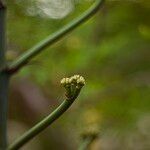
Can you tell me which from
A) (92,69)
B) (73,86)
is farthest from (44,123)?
(92,69)

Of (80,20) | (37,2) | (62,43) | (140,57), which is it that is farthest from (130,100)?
(80,20)

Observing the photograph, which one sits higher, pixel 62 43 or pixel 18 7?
pixel 18 7

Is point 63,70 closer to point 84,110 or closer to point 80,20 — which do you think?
point 84,110

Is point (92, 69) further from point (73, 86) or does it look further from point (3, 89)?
point (73, 86)

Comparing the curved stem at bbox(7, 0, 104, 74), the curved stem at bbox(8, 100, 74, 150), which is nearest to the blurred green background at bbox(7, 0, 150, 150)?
the curved stem at bbox(7, 0, 104, 74)

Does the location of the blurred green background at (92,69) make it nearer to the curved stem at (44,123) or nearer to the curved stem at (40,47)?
the curved stem at (40,47)

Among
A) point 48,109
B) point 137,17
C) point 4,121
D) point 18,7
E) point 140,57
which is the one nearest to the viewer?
point 4,121

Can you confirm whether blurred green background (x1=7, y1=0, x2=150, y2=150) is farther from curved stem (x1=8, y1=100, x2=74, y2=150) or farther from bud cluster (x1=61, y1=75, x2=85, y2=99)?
bud cluster (x1=61, y1=75, x2=85, y2=99)

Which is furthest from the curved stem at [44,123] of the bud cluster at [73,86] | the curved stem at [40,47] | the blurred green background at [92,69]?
the blurred green background at [92,69]
